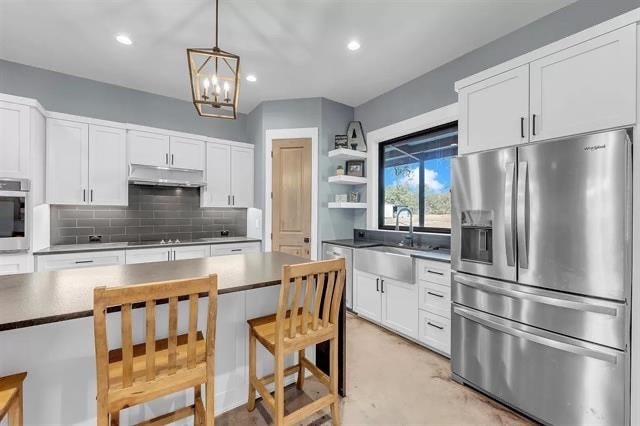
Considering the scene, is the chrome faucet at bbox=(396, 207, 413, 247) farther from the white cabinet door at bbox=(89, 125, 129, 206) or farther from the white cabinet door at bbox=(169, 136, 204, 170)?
the white cabinet door at bbox=(89, 125, 129, 206)

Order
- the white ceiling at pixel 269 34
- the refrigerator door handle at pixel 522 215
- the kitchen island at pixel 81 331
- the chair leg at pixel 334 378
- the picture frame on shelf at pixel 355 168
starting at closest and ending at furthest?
the kitchen island at pixel 81 331 < the chair leg at pixel 334 378 < the refrigerator door handle at pixel 522 215 < the white ceiling at pixel 269 34 < the picture frame on shelf at pixel 355 168

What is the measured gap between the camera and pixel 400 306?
303cm

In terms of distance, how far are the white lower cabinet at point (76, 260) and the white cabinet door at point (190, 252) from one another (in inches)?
22.4

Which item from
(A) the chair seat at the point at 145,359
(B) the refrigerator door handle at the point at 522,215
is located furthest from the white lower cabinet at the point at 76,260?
(B) the refrigerator door handle at the point at 522,215

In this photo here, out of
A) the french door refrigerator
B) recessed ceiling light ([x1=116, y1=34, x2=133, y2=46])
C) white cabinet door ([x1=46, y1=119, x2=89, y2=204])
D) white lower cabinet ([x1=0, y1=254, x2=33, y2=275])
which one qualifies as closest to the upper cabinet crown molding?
the french door refrigerator

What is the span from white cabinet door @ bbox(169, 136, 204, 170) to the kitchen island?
2.35 m

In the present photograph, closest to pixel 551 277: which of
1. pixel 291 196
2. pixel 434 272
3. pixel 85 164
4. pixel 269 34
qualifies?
pixel 434 272

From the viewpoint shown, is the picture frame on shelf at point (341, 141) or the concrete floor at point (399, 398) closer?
the concrete floor at point (399, 398)

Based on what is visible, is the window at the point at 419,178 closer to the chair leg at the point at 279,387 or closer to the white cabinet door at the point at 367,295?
the white cabinet door at the point at 367,295

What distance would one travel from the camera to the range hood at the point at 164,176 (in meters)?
3.62

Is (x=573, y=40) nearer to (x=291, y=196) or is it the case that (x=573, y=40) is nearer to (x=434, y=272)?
(x=434, y=272)

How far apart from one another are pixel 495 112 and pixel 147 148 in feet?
12.7

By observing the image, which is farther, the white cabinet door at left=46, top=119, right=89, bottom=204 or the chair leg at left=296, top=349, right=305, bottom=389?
the white cabinet door at left=46, top=119, right=89, bottom=204

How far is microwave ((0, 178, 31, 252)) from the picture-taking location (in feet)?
8.82
